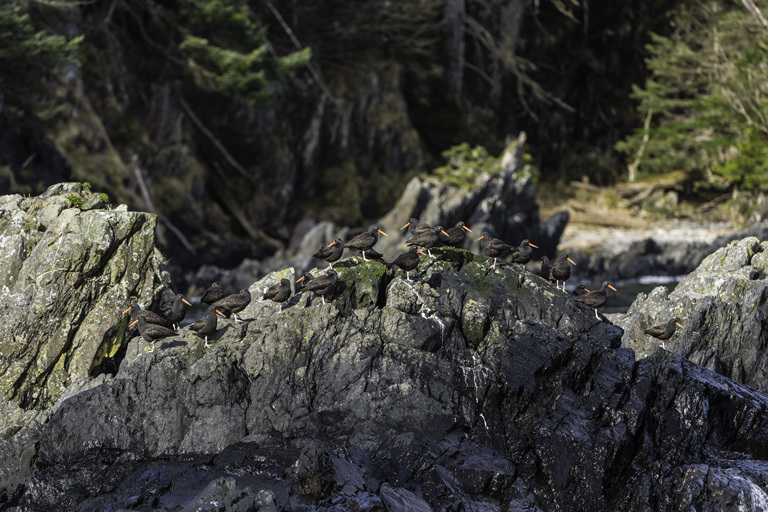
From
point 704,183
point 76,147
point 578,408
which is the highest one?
point 578,408

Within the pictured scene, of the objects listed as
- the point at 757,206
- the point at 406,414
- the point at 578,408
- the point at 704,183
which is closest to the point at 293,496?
the point at 406,414

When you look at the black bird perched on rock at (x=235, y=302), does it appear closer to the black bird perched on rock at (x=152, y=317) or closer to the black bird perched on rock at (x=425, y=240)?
the black bird perched on rock at (x=152, y=317)

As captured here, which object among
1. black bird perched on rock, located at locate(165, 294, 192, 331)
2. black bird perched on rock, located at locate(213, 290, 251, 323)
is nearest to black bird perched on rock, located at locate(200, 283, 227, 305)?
black bird perched on rock, located at locate(165, 294, 192, 331)

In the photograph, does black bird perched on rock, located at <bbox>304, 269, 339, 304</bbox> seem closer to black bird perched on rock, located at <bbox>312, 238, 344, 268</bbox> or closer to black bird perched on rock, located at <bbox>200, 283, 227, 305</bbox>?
black bird perched on rock, located at <bbox>312, 238, 344, 268</bbox>

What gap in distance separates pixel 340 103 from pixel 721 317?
102ft

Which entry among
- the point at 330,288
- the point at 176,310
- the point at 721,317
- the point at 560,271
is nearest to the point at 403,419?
the point at 330,288

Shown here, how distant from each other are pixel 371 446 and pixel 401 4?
4001 centimetres

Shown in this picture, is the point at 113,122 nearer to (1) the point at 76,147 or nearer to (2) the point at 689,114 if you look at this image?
(1) the point at 76,147

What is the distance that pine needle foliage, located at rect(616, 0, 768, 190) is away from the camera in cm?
4528

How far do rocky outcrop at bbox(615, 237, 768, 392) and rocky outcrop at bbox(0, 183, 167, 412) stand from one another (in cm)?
1060

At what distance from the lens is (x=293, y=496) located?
11109 mm

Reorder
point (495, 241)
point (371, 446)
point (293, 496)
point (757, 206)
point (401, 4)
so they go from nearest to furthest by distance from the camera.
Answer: point (293, 496), point (371, 446), point (495, 241), point (757, 206), point (401, 4)

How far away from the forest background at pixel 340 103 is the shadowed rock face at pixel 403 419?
57.3ft

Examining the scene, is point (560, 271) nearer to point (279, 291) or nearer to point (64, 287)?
point (279, 291)
